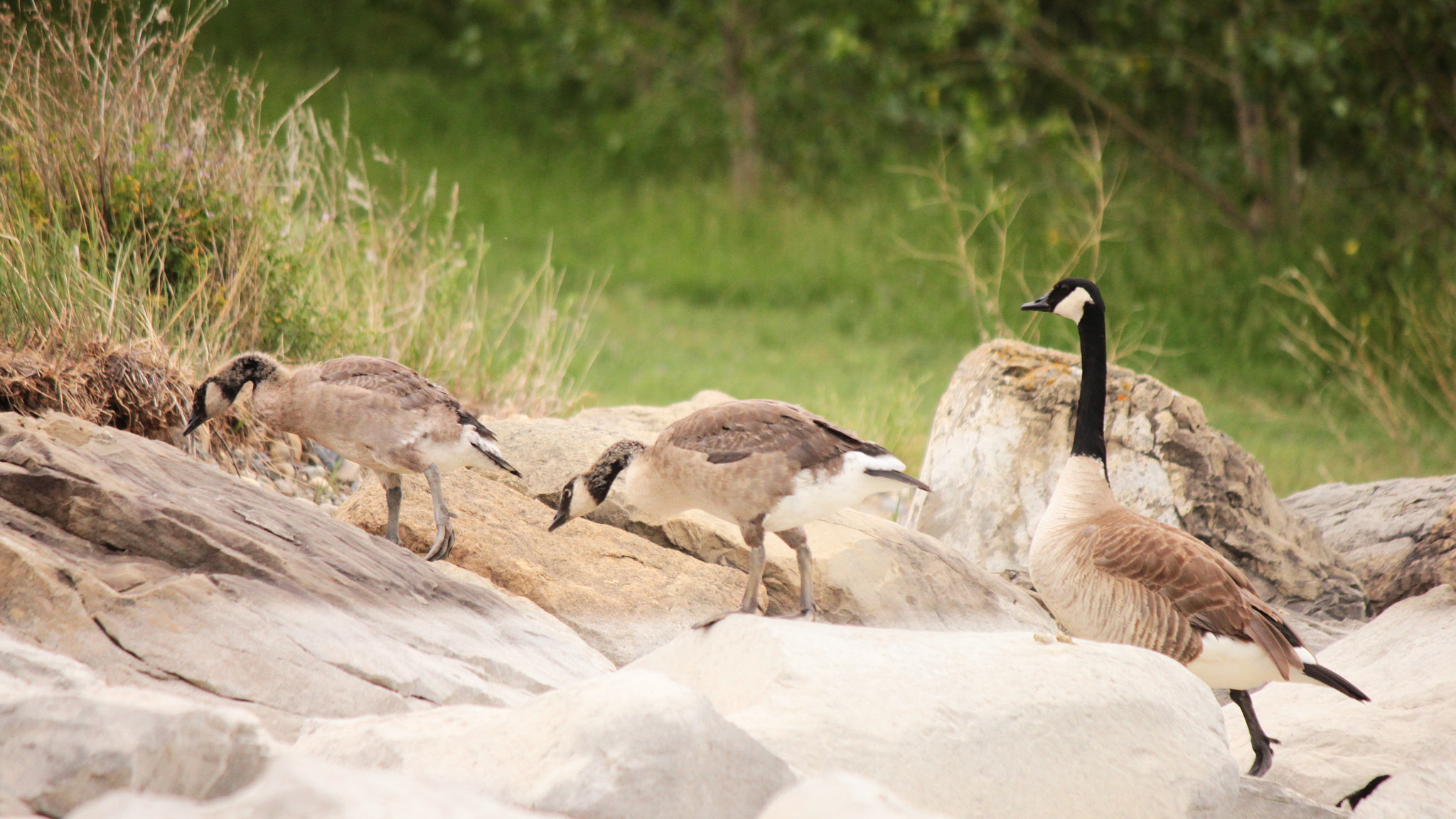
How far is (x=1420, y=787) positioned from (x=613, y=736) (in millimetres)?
3140

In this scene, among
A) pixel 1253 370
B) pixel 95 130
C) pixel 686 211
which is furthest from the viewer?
pixel 686 211

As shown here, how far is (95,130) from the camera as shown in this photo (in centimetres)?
731

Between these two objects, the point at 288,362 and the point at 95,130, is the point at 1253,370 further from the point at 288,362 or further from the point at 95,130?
the point at 95,130

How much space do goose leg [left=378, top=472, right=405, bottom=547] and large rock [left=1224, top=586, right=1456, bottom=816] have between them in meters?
3.69

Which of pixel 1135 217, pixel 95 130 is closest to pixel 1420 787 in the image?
pixel 95 130

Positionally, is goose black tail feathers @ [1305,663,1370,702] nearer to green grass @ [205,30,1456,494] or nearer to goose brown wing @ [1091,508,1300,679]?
goose brown wing @ [1091,508,1300,679]

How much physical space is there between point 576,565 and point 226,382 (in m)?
1.76

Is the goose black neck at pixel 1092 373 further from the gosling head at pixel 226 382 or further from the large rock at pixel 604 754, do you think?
the gosling head at pixel 226 382

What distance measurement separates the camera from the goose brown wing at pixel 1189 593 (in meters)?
4.89

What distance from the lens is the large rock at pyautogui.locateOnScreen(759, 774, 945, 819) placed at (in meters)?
2.73

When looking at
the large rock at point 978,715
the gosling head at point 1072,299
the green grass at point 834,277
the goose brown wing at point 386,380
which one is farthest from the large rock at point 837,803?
the green grass at point 834,277

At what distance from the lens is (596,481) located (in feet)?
17.5

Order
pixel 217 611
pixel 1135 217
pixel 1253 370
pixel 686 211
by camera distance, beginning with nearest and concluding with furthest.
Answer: pixel 217 611
pixel 1253 370
pixel 1135 217
pixel 686 211

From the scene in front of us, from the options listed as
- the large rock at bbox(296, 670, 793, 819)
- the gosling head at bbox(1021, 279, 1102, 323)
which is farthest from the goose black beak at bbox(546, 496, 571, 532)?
the gosling head at bbox(1021, 279, 1102, 323)
